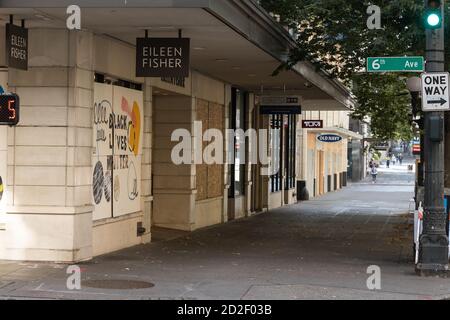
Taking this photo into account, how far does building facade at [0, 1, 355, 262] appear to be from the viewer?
13.3 m

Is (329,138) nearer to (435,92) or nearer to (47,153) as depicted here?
(435,92)

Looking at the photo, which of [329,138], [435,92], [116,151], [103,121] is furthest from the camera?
[329,138]

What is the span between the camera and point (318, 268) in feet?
45.1

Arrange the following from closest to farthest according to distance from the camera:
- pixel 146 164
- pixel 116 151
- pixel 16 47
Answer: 1. pixel 16 47
2. pixel 116 151
3. pixel 146 164

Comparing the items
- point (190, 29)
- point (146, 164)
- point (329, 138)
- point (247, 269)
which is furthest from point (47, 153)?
point (329, 138)

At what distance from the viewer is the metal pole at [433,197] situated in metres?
12.8

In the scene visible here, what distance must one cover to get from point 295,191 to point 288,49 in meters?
19.2

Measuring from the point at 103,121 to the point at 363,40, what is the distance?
5.21 m

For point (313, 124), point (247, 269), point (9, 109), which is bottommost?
point (247, 269)

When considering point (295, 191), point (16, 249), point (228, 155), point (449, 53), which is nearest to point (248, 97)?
point (228, 155)

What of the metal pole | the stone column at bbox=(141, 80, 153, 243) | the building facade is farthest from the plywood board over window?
the metal pole

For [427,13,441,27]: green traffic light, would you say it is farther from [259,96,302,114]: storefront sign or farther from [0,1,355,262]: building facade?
[259,96,302,114]: storefront sign

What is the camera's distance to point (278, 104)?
2561 centimetres

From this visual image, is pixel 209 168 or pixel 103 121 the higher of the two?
pixel 103 121
